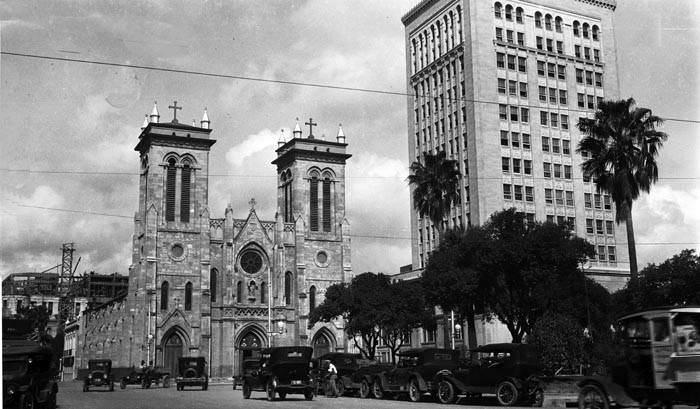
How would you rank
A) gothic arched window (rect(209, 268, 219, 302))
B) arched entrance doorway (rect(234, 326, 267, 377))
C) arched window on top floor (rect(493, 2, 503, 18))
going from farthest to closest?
gothic arched window (rect(209, 268, 219, 302))
arched entrance doorway (rect(234, 326, 267, 377))
arched window on top floor (rect(493, 2, 503, 18))

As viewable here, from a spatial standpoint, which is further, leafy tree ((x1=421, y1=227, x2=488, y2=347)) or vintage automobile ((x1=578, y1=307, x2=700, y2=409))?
leafy tree ((x1=421, y1=227, x2=488, y2=347))

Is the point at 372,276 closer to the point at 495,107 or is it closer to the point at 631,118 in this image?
the point at 495,107

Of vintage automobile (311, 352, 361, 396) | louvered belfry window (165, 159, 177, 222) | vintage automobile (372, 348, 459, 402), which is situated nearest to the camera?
vintage automobile (372, 348, 459, 402)

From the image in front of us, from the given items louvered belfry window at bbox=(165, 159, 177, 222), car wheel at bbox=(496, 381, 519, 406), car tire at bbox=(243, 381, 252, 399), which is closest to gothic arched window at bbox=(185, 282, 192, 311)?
louvered belfry window at bbox=(165, 159, 177, 222)

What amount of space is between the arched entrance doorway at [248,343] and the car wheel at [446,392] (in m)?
53.2

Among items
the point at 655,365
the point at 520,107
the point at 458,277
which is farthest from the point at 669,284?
the point at 520,107

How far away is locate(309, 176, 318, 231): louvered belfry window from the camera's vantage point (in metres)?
83.6

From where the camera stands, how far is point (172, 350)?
238 ft

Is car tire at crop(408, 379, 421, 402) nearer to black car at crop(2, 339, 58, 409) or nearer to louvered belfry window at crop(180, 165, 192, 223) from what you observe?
black car at crop(2, 339, 58, 409)

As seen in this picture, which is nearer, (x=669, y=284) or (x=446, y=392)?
(x=446, y=392)

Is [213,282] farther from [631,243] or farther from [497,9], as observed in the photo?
[631,243]

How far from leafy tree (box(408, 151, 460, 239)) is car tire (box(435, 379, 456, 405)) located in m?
26.3

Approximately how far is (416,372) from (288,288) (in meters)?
55.0

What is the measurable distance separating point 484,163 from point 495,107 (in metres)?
5.52
